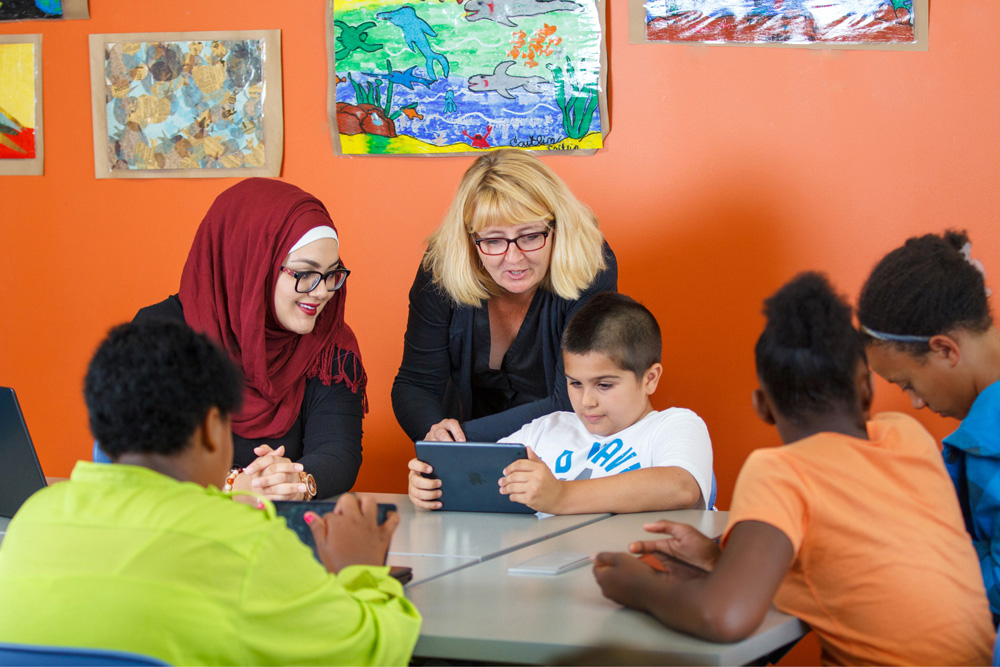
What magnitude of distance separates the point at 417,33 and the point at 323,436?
1.46 m

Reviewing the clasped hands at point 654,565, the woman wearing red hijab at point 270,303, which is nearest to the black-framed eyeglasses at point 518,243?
the woman wearing red hijab at point 270,303

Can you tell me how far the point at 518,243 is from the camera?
2.26 m

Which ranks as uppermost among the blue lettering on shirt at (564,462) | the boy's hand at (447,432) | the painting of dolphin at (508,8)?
the painting of dolphin at (508,8)

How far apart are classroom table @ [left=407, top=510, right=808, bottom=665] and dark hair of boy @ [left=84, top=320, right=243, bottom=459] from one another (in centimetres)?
41

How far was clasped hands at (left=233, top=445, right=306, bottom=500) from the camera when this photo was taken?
1766mm

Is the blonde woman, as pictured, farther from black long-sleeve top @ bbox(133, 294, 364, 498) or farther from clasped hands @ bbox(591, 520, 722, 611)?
clasped hands @ bbox(591, 520, 722, 611)

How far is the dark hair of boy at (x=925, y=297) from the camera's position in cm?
155

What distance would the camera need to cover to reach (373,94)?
292cm

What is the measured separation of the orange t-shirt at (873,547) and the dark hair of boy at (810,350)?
0.20ft

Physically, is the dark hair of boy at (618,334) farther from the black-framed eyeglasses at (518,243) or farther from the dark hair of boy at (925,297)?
the dark hair of boy at (925,297)

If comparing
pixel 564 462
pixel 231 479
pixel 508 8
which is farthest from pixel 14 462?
pixel 508 8

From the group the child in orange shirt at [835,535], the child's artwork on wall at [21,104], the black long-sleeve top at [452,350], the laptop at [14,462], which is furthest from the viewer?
the child's artwork on wall at [21,104]

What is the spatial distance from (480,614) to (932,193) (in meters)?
2.26

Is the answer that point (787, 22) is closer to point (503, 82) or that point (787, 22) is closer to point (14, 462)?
point (503, 82)
